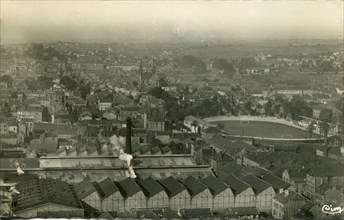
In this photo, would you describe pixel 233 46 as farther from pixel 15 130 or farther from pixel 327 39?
pixel 15 130

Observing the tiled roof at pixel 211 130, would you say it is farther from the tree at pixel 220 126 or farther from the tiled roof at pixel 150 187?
the tiled roof at pixel 150 187

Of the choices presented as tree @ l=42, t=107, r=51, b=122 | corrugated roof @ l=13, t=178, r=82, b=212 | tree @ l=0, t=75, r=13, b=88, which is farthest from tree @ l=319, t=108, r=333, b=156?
tree @ l=0, t=75, r=13, b=88

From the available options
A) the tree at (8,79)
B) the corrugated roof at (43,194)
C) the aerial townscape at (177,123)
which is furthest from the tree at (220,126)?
the tree at (8,79)

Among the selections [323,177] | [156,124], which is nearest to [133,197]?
[156,124]

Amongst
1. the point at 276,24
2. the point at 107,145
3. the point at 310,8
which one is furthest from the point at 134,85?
the point at 310,8

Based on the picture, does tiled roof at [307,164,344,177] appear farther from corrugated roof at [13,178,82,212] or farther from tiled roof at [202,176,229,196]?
corrugated roof at [13,178,82,212]

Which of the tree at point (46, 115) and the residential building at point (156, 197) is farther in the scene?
the tree at point (46, 115)

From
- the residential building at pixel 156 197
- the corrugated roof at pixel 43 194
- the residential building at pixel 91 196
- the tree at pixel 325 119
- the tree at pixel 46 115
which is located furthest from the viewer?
the tree at pixel 325 119
